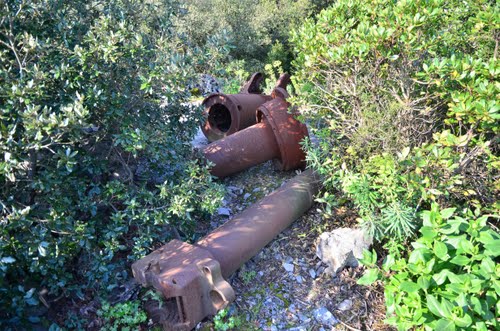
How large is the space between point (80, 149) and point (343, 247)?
6.84 feet

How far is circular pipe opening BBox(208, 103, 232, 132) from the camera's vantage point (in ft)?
16.4

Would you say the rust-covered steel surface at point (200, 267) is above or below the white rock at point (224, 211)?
above

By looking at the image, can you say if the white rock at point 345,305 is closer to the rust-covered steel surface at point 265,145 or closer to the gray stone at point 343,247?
the gray stone at point 343,247

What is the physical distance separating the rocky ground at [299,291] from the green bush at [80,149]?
69 centimetres

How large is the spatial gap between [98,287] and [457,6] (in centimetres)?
373

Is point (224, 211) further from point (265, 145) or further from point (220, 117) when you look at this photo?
point (220, 117)

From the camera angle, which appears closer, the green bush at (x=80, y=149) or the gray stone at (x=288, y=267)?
the green bush at (x=80, y=149)

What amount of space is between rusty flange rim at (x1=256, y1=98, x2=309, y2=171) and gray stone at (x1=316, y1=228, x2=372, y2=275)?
1.08 m

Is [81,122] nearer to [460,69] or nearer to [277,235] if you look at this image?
[277,235]

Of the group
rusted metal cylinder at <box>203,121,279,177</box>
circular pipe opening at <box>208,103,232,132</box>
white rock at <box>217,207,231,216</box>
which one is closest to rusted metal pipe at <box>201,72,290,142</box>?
circular pipe opening at <box>208,103,232,132</box>

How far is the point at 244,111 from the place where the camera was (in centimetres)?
466

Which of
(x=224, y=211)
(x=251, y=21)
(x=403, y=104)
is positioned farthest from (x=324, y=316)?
(x=251, y=21)

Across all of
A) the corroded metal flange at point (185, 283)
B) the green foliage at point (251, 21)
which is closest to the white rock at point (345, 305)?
the corroded metal flange at point (185, 283)

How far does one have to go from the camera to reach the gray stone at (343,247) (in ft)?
9.41
